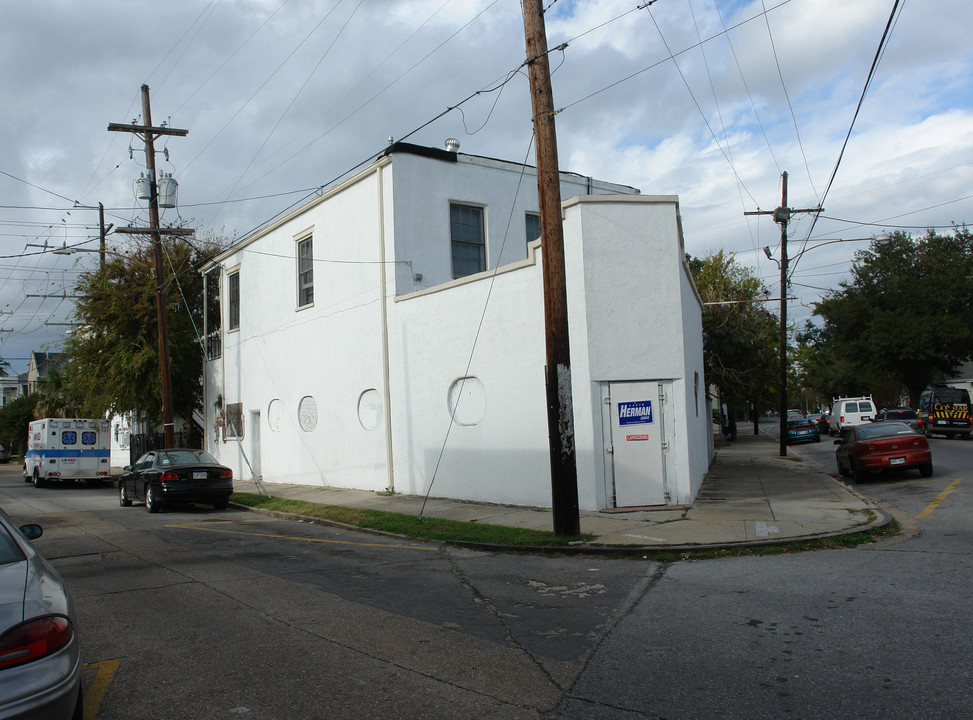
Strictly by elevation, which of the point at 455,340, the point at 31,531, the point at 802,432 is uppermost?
the point at 455,340

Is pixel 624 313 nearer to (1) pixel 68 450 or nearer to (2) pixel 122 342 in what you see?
(2) pixel 122 342

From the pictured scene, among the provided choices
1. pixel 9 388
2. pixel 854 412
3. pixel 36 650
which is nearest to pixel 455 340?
pixel 36 650

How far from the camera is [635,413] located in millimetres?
12938

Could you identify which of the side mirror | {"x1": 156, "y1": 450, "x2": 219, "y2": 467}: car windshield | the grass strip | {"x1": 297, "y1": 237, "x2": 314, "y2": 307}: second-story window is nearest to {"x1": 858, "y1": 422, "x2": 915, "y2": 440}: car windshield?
the grass strip

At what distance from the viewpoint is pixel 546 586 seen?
7805 millimetres

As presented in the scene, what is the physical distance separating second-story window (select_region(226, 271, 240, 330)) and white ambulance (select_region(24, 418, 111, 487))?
7361mm

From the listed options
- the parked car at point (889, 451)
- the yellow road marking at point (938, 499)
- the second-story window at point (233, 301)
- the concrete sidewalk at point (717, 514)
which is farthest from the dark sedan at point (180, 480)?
the parked car at point (889, 451)

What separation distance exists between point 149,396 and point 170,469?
12890 millimetres

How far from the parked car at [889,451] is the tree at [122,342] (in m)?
22.6

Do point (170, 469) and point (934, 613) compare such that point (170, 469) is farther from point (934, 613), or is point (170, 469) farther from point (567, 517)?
point (934, 613)

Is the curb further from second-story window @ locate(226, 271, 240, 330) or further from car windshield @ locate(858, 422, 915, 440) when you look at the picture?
second-story window @ locate(226, 271, 240, 330)

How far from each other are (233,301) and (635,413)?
1850 centimetres

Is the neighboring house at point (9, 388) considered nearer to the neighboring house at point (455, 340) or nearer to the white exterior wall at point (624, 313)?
the neighboring house at point (455, 340)

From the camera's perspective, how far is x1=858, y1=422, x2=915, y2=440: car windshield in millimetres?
17125
